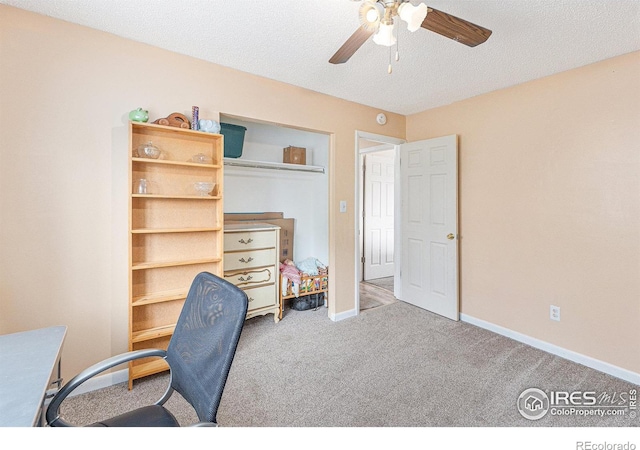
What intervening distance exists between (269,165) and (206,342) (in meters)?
2.72

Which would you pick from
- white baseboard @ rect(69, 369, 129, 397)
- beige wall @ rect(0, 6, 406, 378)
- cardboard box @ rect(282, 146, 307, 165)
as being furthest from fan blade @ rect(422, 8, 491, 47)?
white baseboard @ rect(69, 369, 129, 397)

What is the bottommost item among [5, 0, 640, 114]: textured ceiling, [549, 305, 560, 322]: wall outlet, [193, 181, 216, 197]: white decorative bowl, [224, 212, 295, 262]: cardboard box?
[549, 305, 560, 322]: wall outlet

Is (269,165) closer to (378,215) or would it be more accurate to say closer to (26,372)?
(378,215)

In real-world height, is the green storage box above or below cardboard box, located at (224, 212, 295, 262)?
above

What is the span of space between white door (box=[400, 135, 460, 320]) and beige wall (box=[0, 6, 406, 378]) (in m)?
2.42

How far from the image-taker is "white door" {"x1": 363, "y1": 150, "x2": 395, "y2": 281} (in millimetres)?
4777

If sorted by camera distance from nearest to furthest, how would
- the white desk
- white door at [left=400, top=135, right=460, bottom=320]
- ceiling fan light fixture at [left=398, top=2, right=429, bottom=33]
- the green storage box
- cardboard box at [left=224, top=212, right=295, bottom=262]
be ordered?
1. the white desk
2. ceiling fan light fixture at [left=398, top=2, right=429, bottom=33]
3. the green storage box
4. white door at [left=400, top=135, right=460, bottom=320]
5. cardboard box at [left=224, top=212, right=295, bottom=262]

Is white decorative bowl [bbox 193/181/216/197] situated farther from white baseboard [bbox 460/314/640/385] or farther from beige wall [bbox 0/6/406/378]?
white baseboard [bbox 460/314/640/385]

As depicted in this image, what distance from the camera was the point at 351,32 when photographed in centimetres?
193

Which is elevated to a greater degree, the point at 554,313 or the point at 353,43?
the point at 353,43

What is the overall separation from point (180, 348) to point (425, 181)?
3.05m

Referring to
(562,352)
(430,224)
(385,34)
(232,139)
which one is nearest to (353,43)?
(385,34)

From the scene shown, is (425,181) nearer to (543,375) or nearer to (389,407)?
(543,375)
